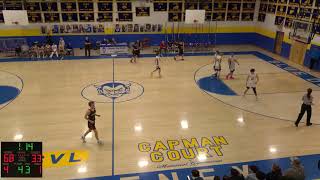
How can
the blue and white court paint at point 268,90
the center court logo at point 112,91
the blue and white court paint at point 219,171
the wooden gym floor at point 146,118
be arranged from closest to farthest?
the blue and white court paint at point 219,171 < the wooden gym floor at point 146,118 < the blue and white court paint at point 268,90 < the center court logo at point 112,91

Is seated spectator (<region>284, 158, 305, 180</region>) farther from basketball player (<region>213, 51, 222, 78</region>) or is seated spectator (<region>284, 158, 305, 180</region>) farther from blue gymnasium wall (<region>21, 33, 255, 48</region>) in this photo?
blue gymnasium wall (<region>21, 33, 255, 48</region>)

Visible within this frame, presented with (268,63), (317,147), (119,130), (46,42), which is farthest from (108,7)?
(317,147)

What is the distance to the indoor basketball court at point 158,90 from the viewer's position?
9.03 metres

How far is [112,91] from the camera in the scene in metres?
14.9

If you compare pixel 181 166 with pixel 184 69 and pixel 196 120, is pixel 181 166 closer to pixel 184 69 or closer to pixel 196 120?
pixel 196 120

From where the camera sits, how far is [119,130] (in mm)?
10992

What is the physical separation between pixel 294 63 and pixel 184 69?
8664 mm

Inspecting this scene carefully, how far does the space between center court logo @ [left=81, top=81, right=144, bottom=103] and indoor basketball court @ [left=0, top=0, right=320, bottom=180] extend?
6 centimetres

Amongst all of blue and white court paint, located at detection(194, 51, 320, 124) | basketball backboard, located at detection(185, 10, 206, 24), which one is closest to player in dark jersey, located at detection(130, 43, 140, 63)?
blue and white court paint, located at detection(194, 51, 320, 124)

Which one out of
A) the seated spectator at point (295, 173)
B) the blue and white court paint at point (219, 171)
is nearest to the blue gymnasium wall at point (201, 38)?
the blue and white court paint at point (219, 171)

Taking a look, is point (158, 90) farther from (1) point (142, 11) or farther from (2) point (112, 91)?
(1) point (142, 11)
